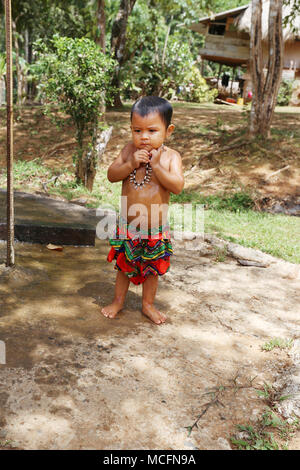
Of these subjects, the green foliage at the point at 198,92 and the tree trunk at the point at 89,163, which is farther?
the green foliage at the point at 198,92

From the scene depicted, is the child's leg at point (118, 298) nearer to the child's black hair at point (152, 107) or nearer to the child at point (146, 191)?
the child at point (146, 191)

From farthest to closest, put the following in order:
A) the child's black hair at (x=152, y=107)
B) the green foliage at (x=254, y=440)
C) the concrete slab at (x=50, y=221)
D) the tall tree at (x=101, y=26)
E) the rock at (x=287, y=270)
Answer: the tall tree at (x=101, y=26) → the concrete slab at (x=50, y=221) → the rock at (x=287, y=270) → the child's black hair at (x=152, y=107) → the green foliage at (x=254, y=440)

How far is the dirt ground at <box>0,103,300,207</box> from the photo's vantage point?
7.32 meters

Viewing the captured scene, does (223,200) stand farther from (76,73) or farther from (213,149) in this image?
(76,73)

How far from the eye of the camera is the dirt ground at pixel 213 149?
7.32 meters

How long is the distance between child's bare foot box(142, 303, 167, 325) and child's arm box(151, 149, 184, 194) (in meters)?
0.83

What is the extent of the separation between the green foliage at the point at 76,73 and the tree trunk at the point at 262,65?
3148mm

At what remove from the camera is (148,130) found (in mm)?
2486

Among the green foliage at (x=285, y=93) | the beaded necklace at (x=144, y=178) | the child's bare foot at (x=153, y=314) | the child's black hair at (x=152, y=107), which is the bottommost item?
the child's bare foot at (x=153, y=314)

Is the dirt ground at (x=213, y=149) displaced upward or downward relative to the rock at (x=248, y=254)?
upward

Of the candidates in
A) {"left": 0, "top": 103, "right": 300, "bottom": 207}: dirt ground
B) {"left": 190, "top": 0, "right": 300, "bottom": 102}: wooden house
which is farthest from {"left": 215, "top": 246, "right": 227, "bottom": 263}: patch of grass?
{"left": 190, "top": 0, "right": 300, "bottom": 102}: wooden house

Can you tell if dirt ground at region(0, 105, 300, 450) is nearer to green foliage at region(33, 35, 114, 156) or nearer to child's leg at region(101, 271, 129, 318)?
child's leg at region(101, 271, 129, 318)

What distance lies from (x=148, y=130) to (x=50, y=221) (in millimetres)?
2369

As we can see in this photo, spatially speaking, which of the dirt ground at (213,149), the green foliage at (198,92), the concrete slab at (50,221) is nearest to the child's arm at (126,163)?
the concrete slab at (50,221)
